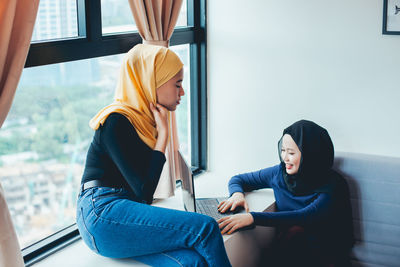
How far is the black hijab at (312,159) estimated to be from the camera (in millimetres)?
2287

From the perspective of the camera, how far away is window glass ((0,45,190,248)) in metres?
2.04

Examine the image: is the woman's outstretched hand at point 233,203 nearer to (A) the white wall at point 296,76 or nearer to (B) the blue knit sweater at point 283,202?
(B) the blue knit sweater at point 283,202

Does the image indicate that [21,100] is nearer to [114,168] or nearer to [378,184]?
[114,168]

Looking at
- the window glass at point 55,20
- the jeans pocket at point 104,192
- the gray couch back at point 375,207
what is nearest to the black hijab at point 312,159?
the gray couch back at point 375,207

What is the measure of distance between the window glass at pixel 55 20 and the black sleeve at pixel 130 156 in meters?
0.50

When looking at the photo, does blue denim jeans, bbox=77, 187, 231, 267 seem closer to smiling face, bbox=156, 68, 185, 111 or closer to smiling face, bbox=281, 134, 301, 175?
smiling face, bbox=156, 68, 185, 111

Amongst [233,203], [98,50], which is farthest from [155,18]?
[233,203]

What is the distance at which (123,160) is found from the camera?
1.89m

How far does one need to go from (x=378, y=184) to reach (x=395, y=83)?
0.53m

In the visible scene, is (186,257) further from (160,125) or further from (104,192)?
(160,125)

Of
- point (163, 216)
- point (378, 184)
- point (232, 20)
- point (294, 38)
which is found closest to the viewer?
point (163, 216)

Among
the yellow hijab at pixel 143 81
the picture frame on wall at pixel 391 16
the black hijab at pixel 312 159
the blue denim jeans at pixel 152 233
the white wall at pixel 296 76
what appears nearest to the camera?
the blue denim jeans at pixel 152 233

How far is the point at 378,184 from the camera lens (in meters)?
2.40

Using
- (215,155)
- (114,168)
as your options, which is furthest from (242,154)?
(114,168)
